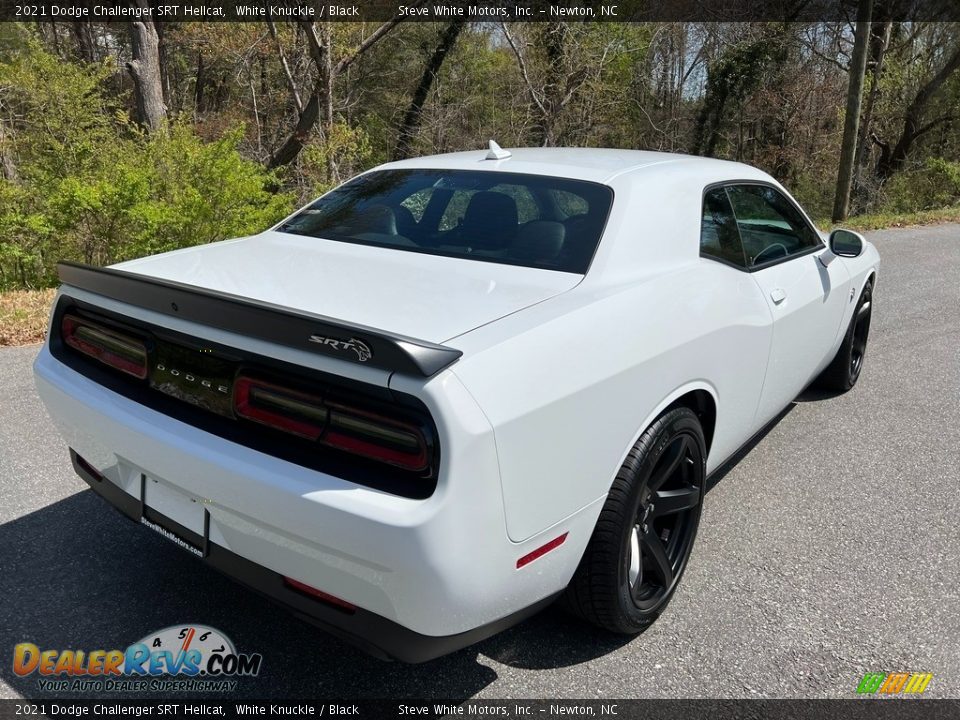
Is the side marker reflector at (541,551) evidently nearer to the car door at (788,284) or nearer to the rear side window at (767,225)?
the car door at (788,284)

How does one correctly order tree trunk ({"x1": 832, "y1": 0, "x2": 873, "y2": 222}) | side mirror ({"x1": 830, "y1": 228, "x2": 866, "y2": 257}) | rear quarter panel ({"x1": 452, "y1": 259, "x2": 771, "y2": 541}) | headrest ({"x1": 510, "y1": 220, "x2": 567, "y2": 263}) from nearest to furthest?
rear quarter panel ({"x1": 452, "y1": 259, "x2": 771, "y2": 541}) → headrest ({"x1": 510, "y1": 220, "x2": 567, "y2": 263}) → side mirror ({"x1": 830, "y1": 228, "x2": 866, "y2": 257}) → tree trunk ({"x1": 832, "y1": 0, "x2": 873, "y2": 222})

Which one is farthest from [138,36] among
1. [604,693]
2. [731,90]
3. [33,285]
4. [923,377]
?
[731,90]

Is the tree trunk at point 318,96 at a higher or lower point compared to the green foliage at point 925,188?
higher

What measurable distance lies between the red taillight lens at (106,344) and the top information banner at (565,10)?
56.7 feet

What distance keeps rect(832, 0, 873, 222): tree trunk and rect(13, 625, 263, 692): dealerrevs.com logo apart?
16352mm

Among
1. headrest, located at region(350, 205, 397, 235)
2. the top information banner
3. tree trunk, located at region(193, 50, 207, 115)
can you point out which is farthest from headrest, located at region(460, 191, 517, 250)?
tree trunk, located at region(193, 50, 207, 115)

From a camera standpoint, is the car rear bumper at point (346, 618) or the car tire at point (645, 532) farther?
the car tire at point (645, 532)

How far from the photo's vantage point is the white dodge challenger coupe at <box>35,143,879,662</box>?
1709mm

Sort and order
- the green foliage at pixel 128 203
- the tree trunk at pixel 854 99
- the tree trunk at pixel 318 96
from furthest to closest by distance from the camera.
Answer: the tree trunk at pixel 854 99, the tree trunk at pixel 318 96, the green foliage at pixel 128 203

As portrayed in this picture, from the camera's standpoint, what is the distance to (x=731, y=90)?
23641mm

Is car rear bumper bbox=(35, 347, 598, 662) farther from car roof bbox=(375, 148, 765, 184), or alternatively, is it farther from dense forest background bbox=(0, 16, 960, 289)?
dense forest background bbox=(0, 16, 960, 289)

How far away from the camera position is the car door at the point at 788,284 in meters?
3.20

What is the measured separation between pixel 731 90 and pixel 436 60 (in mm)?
9521

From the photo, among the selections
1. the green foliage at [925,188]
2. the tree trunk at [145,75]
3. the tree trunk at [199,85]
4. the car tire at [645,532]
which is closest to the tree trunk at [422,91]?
the tree trunk at [199,85]
